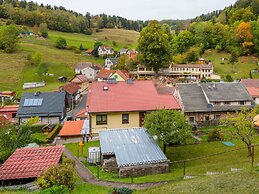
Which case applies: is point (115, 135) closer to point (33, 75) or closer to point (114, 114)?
point (114, 114)

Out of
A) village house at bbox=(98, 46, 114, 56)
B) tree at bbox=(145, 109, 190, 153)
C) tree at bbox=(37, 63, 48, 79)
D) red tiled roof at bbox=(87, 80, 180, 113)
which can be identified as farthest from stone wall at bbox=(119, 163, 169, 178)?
village house at bbox=(98, 46, 114, 56)

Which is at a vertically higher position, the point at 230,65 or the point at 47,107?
the point at 230,65

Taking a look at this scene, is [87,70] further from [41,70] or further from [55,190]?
[55,190]

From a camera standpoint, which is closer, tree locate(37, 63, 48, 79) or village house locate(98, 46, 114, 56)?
tree locate(37, 63, 48, 79)

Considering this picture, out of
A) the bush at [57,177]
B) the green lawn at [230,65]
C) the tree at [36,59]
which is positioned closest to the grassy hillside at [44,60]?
the tree at [36,59]

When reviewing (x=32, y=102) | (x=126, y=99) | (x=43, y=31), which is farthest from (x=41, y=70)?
(x=43, y=31)

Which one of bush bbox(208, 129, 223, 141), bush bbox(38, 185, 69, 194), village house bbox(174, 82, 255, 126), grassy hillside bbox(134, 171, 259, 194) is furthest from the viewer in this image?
village house bbox(174, 82, 255, 126)

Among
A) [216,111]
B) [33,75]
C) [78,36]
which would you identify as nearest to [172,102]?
[216,111]

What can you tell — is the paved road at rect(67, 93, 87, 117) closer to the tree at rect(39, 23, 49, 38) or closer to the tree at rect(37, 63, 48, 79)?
the tree at rect(37, 63, 48, 79)

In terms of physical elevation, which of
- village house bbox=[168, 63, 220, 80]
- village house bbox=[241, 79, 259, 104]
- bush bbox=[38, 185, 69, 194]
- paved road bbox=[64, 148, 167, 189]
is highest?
village house bbox=[168, 63, 220, 80]
